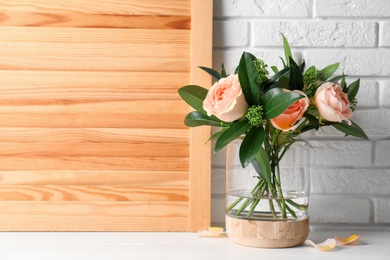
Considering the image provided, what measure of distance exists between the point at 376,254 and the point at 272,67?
1.74 ft

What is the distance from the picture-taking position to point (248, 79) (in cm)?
130

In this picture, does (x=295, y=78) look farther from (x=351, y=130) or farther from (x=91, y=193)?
(x=91, y=193)

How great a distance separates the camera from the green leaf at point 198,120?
141 cm

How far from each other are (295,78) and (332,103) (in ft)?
0.35

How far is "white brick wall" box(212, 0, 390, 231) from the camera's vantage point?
159 cm

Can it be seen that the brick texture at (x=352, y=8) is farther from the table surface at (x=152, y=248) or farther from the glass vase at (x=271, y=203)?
the table surface at (x=152, y=248)

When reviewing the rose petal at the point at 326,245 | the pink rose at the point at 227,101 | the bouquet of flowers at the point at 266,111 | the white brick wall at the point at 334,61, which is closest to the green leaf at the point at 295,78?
the bouquet of flowers at the point at 266,111

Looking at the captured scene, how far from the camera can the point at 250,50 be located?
1594mm

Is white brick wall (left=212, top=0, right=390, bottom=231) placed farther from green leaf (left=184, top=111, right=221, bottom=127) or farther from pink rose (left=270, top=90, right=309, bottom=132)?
pink rose (left=270, top=90, right=309, bottom=132)

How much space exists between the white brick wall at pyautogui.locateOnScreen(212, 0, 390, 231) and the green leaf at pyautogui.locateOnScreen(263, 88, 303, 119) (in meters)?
0.32

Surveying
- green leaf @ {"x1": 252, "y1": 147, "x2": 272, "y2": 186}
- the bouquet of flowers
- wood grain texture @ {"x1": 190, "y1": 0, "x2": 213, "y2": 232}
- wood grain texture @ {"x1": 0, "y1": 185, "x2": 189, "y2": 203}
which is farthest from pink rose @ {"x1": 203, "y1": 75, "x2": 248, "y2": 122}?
wood grain texture @ {"x1": 0, "y1": 185, "x2": 189, "y2": 203}

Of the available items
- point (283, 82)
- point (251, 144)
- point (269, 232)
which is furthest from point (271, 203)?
point (283, 82)

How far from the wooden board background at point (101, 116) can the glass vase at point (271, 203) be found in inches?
6.7

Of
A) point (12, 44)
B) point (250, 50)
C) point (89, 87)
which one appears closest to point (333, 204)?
point (250, 50)
